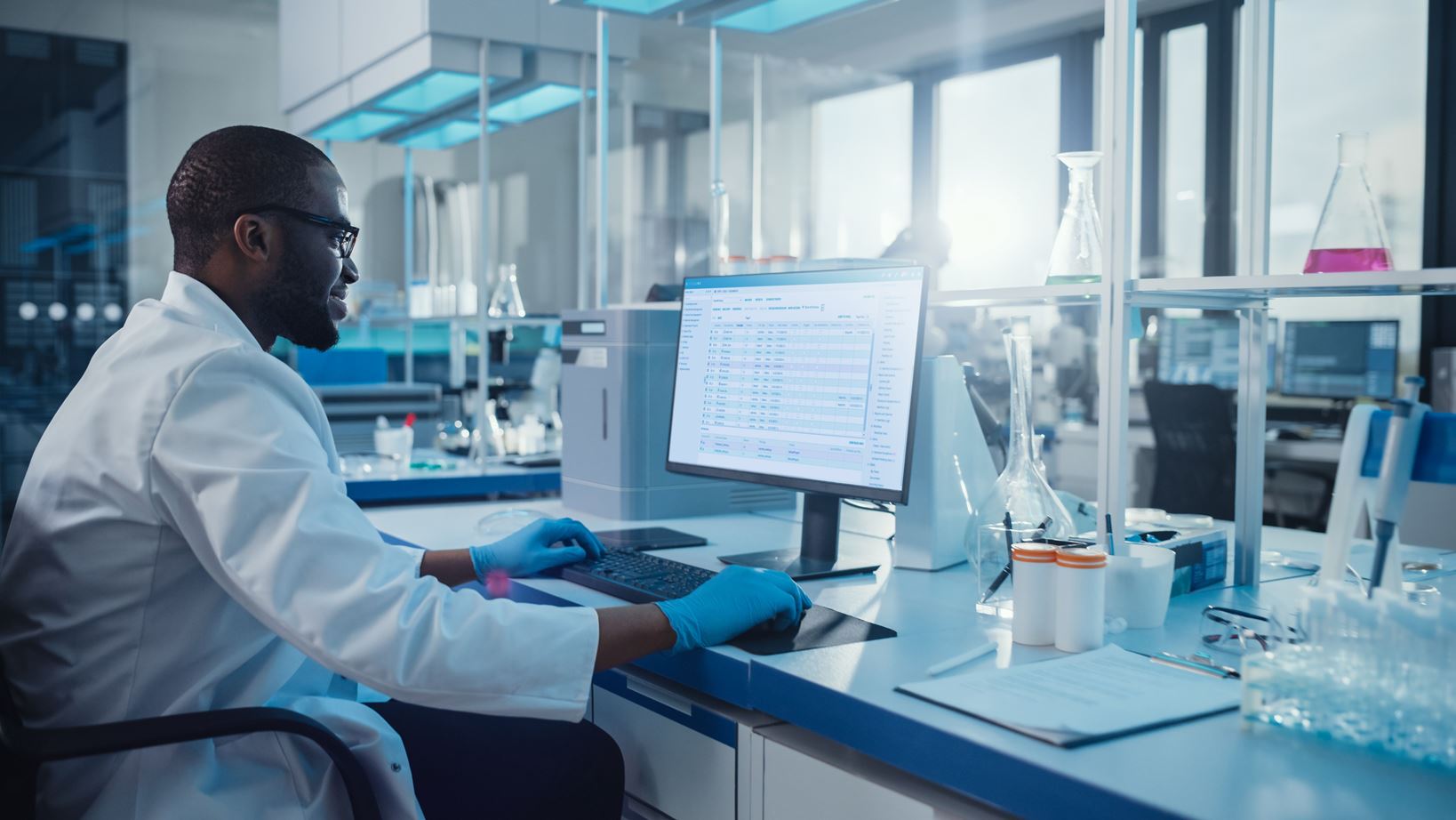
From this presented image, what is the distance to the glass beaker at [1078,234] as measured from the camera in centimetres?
158

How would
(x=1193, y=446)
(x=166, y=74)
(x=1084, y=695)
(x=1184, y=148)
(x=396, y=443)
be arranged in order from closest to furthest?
(x=1084, y=695)
(x=396, y=443)
(x=1193, y=446)
(x=166, y=74)
(x=1184, y=148)

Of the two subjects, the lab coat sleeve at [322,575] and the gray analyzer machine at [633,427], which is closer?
the lab coat sleeve at [322,575]

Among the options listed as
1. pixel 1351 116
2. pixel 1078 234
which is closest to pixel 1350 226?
pixel 1078 234

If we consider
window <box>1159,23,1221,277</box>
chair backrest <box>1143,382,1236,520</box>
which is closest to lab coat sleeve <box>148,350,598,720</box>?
chair backrest <box>1143,382,1236,520</box>

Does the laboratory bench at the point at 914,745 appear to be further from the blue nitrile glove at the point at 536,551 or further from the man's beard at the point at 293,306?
the man's beard at the point at 293,306

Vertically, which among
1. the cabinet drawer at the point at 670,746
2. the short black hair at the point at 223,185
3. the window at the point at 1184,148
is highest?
the window at the point at 1184,148

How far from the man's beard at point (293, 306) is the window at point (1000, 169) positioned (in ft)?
15.1

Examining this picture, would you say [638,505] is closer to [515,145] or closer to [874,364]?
[874,364]

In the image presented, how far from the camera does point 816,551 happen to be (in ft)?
5.58

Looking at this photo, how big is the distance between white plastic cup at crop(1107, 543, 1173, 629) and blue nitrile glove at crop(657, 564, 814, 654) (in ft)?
1.16

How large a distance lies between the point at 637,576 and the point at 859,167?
5.71 m

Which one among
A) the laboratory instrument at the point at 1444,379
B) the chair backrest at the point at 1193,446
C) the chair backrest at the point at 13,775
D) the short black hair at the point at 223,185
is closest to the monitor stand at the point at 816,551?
the short black hair at the point at 223,185

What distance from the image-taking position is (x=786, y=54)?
6.65m

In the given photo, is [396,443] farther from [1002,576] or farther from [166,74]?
[166,74]
